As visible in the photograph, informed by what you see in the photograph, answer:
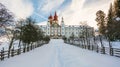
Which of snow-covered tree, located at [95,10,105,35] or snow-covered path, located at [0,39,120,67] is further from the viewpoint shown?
snow-covered tree, located at [95,10,105,35]

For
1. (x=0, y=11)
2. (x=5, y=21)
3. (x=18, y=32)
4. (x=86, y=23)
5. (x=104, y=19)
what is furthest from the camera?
(x=104, y=19)

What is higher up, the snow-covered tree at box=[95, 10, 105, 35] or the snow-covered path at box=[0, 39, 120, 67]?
the snow-covered tree at box=[95, 10, 105, 35]

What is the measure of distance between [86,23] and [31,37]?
28.5 m

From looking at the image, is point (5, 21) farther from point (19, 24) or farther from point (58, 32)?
point (58, 32)

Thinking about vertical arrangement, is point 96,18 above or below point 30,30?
above

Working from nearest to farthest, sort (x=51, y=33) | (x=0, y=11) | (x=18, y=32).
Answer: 1. (x=0, y=11)
2. (x=18, y=32)
3. (x=51, y=33)

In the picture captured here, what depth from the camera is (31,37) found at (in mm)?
45125

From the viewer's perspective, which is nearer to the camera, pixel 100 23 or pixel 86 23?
pixel 86 23

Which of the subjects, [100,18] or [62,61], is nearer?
[62,61]

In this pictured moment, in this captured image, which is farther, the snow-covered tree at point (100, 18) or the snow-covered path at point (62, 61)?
the snow-covered tree at point (100, 18)

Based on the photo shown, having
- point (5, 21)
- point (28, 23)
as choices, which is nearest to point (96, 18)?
point (28, 23)

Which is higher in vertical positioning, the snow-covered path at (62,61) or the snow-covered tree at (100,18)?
the snow-covered tree at (100,18)

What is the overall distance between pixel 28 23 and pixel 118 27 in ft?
89.0

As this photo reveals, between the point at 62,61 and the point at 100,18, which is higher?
the point at 100,18
